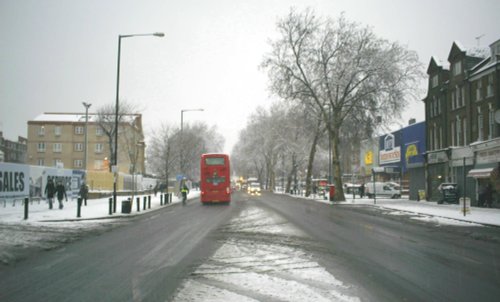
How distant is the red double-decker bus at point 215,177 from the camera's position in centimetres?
3556

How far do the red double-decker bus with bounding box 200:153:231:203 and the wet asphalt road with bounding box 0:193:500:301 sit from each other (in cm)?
1998

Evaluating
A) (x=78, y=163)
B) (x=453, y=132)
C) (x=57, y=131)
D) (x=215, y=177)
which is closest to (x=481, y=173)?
(x=453, y=132)

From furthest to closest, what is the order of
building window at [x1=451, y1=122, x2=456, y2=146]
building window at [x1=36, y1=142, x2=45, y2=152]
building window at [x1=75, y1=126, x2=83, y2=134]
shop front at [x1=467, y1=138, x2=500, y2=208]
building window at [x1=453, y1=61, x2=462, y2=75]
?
1. building window at [x1=75, y1=126, x2=83, y2=134]
2. building window at [x1=36, y1=142, x2=45, y2=152]
3. building window at [x1=451, y1=122, x2=456, y2=146]
4. building window at [x1=453, y1=61, x2=462, y2=75]
5. shop front at [x1=467, y1=138, x2=500, y2=208]

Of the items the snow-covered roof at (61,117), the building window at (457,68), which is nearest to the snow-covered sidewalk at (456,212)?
the building window at (457,68)

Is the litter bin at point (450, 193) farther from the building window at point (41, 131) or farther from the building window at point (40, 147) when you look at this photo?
the building window at point (41, 131)

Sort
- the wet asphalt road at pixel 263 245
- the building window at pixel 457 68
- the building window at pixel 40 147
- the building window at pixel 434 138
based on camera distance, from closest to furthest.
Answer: the wet asphalt road at pixel 263 245 < the building window at pixel 457 68 < the building window at pixel 434 138 < the building window at pixel 40 147

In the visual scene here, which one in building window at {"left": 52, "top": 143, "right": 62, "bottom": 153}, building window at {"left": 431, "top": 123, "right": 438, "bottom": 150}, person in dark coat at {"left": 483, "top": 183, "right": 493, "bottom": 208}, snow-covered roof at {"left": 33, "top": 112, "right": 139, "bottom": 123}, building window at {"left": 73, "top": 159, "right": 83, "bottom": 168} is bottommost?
person in dark coat at {"left": 483, "top": 183, "right": 493, "bottom": 208}

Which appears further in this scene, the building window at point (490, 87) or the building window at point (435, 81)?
the building window at point (435, 81)

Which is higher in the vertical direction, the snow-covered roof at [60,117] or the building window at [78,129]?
the snow-covered roof at [60,117]

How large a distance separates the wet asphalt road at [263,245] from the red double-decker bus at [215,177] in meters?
20.0

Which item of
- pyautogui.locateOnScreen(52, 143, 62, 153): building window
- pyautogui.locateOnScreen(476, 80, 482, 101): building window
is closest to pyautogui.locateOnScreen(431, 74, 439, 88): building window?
pyautogui.locateOnScreen(476, 80, 482, 101): building window

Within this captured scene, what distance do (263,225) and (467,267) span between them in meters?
→ 9.44

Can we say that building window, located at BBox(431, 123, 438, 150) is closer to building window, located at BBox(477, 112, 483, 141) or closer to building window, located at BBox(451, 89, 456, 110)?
building window, located at BBox(451, 89, 456, 110)

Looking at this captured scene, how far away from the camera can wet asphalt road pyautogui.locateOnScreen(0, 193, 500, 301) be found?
6.86 metres
